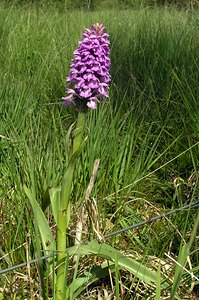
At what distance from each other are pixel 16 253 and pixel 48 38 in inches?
84.2

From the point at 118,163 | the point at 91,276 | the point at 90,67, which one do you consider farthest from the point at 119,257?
the point at 118,163

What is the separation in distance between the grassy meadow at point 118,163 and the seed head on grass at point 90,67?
193 mm

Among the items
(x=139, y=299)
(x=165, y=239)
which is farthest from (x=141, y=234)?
(x=139, y=299)

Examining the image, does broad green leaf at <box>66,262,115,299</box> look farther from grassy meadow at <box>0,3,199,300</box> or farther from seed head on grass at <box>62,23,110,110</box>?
seed head on grass at <box>62,23,110,110</box>

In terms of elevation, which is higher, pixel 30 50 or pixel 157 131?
pixel 30 50

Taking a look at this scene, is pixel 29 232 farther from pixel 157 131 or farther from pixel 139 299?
pixel 157 131

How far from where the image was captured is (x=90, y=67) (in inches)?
37.3

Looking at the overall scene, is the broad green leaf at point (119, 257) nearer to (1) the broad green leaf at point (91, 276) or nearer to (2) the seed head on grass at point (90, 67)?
(1) the broad green leaf at point (91, 276)

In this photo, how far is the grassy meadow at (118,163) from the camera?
1.11 m

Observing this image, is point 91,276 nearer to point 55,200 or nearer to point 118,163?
point 55,200

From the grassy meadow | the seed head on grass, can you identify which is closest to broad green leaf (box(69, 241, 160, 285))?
the grassy meadow

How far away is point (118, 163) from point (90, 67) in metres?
0.63

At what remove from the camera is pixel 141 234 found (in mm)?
1298

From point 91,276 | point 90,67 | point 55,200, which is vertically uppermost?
point 90,67
